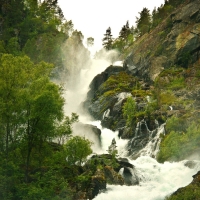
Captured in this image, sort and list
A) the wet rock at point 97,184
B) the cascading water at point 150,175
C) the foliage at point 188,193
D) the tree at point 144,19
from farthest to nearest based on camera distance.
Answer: the tree at point 144,19 → the cascading water at point 150,175 → the wet rock at point 97,184 → the foliage at point 188,193

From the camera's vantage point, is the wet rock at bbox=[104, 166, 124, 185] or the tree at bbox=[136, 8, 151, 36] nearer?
the wet rock at bbox=[104, 166, 124, 185]

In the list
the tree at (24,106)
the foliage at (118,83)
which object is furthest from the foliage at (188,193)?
the foliage at (118,83)

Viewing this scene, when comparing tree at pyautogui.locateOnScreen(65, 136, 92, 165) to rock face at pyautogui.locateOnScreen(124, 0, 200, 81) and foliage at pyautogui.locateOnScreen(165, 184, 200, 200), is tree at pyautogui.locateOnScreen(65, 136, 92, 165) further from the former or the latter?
rock face at pyautogui.locateOnScreen(124, 0, 200, 81)

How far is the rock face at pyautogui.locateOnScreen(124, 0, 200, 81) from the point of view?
69.0 meters

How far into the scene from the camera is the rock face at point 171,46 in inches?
2717

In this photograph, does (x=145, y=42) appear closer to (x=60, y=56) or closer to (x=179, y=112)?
(x=60, y=56)

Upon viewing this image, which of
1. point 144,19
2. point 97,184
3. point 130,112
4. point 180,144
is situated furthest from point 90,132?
point 144,19

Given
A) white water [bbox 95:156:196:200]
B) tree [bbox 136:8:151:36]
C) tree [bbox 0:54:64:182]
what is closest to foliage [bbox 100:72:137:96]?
white water [bbox 95:156:196:200]

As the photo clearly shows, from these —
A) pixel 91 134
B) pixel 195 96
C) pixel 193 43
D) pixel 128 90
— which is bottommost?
pixel 91 134

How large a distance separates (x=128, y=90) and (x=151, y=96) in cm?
916

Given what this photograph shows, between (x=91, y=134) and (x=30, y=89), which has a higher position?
(x=91, y=134)

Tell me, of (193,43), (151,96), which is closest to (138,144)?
(151,96)

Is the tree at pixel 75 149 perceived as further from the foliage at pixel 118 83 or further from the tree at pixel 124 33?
the tree at pixel 124 33

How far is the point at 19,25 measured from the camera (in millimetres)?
81375
